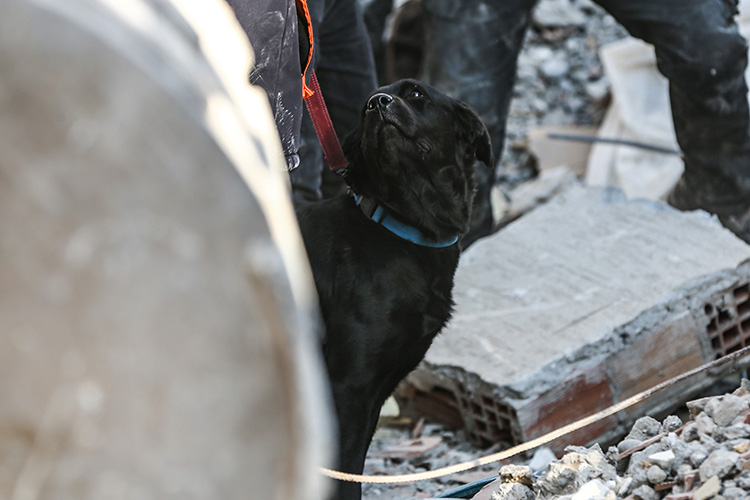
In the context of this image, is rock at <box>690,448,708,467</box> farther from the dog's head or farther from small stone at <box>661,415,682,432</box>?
the dog's head

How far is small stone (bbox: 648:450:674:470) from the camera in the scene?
70.0 inches

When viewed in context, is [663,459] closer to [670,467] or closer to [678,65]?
[670,467]

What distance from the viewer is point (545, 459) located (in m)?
2.89

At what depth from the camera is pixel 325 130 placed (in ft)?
8.50

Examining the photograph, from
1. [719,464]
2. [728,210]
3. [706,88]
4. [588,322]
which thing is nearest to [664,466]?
[719,464]

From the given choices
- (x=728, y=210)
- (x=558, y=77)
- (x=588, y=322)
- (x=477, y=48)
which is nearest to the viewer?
(x=588, y=322)

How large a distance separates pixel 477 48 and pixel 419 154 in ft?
4.17

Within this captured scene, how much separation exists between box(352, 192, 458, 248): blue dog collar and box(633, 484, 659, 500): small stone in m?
1.06

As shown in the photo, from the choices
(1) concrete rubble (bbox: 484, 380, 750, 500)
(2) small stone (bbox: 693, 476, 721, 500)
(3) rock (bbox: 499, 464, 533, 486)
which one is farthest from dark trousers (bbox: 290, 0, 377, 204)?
(2) small stone (bbox: 693, 476, 721, 500)

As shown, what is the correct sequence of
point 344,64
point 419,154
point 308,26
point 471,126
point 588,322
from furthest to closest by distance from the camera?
point 344,64 < point 588,322 < point 471,126 < point 419,154 < point 308,26

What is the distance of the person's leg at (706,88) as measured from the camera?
3.47 metres

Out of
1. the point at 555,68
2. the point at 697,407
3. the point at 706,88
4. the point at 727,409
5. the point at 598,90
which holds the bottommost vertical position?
the point at 555,68

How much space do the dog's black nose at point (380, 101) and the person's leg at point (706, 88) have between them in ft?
4.71

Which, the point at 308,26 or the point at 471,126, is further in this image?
the point at 471,126
